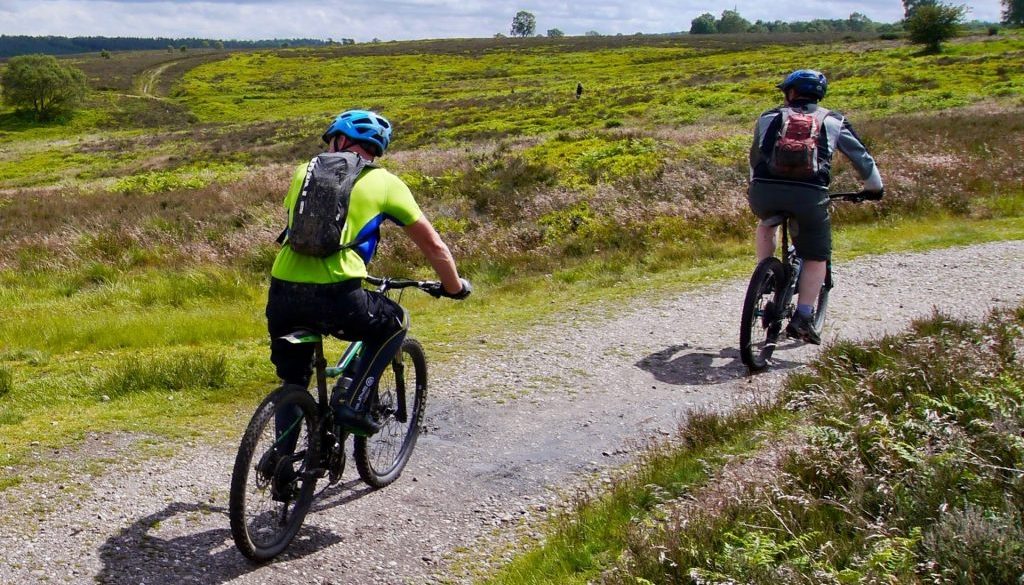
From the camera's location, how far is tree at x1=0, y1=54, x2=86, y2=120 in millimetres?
81938

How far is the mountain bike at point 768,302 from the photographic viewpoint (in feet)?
21.3

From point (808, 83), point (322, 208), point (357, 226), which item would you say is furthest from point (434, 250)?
point (808, 83)

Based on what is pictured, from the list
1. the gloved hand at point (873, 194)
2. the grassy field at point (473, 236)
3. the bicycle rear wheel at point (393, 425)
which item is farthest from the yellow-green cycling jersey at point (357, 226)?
the gloved hand at point (873, 194)

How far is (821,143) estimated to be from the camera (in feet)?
20.6

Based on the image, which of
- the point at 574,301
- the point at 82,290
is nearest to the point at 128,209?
the point at 82,290

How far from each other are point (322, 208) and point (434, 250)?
598mm

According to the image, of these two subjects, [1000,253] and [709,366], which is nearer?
[709,366]

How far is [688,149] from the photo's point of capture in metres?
19.6

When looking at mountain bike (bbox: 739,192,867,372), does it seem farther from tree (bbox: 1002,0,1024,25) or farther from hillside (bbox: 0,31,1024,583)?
tree (bbox: 1002,0,1024,25)

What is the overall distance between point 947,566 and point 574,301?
23.3ft

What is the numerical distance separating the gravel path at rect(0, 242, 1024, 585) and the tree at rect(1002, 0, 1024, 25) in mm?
130527

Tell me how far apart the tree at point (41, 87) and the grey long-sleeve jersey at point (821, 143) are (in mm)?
88967

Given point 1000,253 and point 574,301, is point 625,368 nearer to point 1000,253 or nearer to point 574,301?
point 574,301

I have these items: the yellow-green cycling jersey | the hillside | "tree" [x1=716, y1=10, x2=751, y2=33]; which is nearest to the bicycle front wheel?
the hillside
